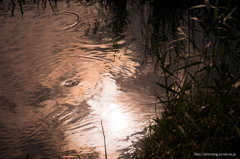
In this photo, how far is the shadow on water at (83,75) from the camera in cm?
145

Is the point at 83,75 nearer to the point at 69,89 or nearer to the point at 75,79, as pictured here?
the point at 75,79

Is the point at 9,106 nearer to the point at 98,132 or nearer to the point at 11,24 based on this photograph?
the point at 98,132

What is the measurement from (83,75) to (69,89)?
0.71 feet

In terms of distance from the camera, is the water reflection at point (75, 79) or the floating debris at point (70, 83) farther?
the floating debris at point (70, 83)

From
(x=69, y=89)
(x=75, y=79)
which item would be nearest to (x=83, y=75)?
(x=75, y=79)

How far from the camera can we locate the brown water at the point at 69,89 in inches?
56.2

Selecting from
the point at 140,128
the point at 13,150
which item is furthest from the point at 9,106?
the point at 140,128

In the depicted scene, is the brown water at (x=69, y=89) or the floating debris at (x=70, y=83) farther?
the floating debris at (x=70, y=83)

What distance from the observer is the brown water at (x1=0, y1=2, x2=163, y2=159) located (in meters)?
1.43

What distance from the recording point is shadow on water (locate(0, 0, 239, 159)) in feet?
4.75

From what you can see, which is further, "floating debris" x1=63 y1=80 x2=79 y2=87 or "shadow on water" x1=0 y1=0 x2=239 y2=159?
"floating debris" x1=63 y1=80 x2=79 y2=87

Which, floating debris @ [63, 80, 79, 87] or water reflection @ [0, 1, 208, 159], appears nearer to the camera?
water reflection @ [0, 1, 208, 159]

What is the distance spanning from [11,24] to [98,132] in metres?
2.05

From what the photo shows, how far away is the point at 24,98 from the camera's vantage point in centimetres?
178
